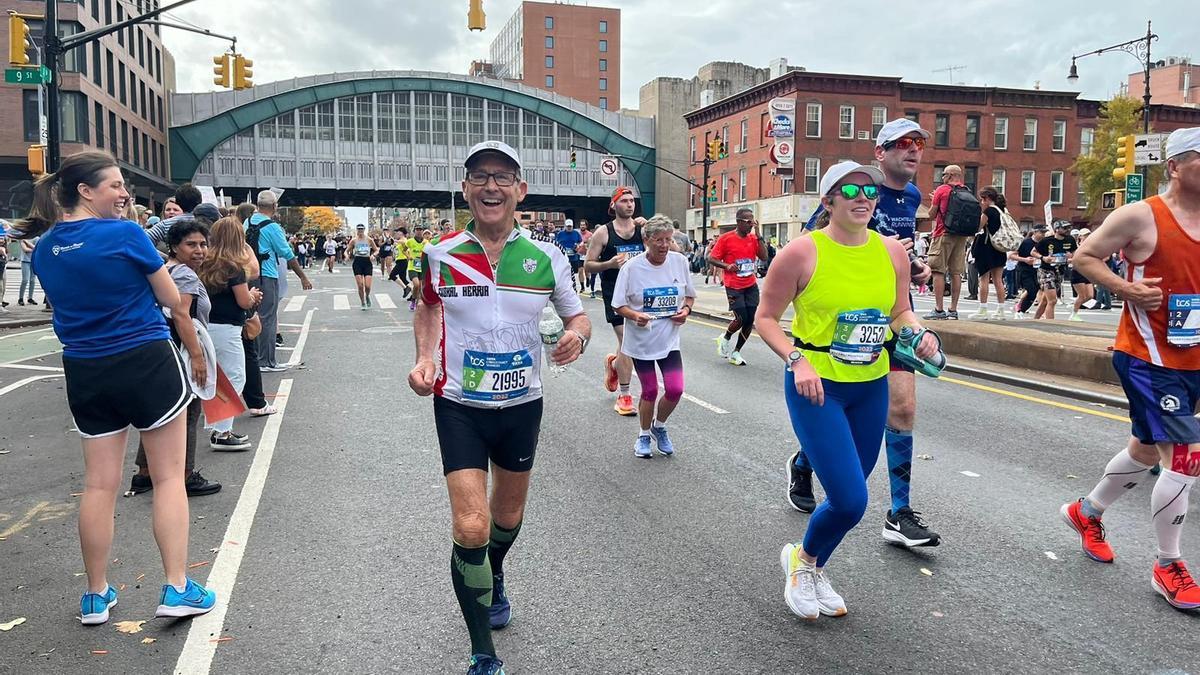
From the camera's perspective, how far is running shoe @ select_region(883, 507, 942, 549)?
15.1ft

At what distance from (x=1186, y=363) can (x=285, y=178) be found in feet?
210

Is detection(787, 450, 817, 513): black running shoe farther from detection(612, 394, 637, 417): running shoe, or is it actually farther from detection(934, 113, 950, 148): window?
detection(934, 113, 950, 148): window

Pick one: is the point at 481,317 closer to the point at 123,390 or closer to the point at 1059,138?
the point at 123,390

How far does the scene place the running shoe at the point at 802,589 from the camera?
3799 millimetres

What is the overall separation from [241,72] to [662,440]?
58.3 ft

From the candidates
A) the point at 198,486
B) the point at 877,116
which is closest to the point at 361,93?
the point at 877,116

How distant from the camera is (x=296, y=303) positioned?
23016mm

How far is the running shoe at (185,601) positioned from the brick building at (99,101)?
1452 inches

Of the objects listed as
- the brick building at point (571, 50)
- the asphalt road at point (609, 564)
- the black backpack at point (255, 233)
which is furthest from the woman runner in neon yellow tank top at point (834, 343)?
the brick building at point (571, 50)

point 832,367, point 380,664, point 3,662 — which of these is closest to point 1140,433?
point 832,367

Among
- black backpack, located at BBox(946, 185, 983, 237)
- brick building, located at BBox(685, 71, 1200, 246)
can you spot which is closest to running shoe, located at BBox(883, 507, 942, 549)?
black backpack, located at BBox(946, 185, 983, 237)

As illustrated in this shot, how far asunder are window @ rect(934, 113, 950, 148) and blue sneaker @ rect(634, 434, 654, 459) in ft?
172

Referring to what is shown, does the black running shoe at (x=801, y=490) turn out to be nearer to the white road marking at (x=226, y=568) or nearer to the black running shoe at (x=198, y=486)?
the white road marking at (x=226, y=568)

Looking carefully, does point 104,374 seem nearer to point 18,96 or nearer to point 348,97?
point 18,96
